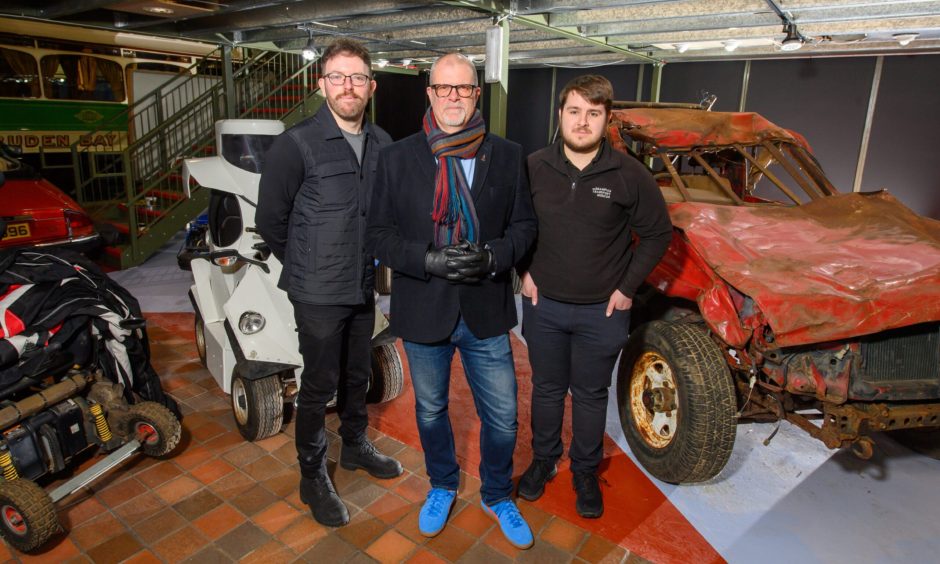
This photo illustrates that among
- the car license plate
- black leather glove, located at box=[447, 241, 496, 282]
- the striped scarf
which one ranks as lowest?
the car license plate

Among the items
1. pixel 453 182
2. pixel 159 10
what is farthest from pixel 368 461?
pixel 159 10

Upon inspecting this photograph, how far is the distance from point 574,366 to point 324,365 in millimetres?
1121

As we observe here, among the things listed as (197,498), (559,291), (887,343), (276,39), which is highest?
(276,39)

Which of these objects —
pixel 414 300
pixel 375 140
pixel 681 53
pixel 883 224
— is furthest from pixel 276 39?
pixel 883 224

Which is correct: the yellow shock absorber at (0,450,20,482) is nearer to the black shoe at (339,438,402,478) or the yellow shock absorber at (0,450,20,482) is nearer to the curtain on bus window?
the black shoe at (339,438,402,478)

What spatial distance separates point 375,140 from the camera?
2.65m

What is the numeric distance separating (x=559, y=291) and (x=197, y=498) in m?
2.04

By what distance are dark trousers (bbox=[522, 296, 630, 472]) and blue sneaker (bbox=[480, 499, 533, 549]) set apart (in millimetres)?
357

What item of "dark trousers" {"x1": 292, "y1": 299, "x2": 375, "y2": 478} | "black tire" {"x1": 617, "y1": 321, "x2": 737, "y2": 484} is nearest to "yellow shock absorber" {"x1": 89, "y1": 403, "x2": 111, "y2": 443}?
"dark trousers" {"x1": 292, "y1": 299, "x2": 375, "y2": 478}

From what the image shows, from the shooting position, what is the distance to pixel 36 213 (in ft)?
19.1

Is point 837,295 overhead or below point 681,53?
below

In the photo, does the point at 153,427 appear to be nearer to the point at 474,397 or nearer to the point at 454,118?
the point at 474,397

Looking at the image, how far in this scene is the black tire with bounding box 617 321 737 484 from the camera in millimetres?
2795

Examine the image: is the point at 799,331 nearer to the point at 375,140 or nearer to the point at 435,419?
the point at 435,419
